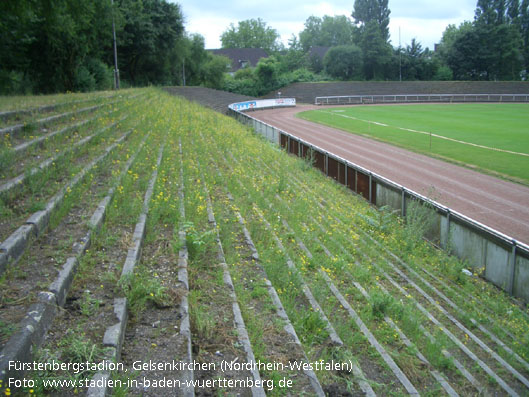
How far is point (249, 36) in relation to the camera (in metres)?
138

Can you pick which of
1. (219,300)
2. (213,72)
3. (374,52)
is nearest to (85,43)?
(219,300)

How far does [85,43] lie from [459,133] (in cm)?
2916

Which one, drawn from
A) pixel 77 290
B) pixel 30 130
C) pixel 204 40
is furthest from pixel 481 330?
pixel 204 40

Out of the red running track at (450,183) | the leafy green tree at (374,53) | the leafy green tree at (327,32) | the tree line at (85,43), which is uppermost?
the leafy green tree at (327,32)

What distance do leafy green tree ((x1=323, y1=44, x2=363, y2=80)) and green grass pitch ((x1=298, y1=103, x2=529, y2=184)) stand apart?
1446 inches

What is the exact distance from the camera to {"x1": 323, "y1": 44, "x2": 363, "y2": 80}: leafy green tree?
3329 inches

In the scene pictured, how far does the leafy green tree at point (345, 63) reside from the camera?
84.6 m

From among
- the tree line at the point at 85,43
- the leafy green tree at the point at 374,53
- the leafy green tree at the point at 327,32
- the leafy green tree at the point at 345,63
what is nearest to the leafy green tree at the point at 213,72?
the tree line at the point at 85,43

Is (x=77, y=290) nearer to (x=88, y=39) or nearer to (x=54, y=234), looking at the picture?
(x=54, y=234)

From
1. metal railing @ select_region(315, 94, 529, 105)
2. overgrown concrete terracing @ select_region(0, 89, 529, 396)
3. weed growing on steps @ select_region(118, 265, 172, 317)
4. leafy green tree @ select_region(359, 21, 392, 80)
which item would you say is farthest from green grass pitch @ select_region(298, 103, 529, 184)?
leafy green tree @ select_region(359, 21, 392, 80)

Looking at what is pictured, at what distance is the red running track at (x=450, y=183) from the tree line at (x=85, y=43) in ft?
53.0

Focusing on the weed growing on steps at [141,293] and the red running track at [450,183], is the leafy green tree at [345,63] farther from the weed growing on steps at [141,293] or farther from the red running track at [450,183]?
the weed growing on steps at [141,293]

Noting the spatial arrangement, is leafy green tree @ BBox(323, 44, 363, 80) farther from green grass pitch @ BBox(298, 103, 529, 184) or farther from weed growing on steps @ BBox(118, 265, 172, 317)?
weed growing on steps @ BBox(118, 265, 172, 317)

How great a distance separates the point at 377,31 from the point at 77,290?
90.3m
